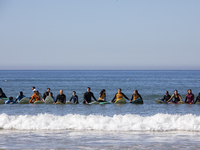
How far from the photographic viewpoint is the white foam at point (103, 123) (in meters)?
12.1

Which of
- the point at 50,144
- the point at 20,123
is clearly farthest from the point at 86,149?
the point at 20,123

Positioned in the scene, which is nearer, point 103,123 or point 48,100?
point 103,123

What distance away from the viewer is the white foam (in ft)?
39.8

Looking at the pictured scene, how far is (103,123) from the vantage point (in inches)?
503

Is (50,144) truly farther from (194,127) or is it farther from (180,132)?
(194,127)

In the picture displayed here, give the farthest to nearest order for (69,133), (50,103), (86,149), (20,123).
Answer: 1. (50,103)
2. (20,123)
3. (69,133)
4. (86,149)

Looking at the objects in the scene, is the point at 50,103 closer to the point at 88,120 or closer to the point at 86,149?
the point at 88,120

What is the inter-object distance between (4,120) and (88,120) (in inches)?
154

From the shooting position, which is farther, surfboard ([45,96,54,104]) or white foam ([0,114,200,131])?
surfboard ([45,96,54,104])

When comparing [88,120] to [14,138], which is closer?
[14,138]

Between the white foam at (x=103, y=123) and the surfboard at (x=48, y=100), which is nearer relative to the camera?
the white foam at (x=103, y=123)

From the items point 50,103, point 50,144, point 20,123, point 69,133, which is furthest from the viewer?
point 50,103

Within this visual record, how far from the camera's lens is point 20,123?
517 inches

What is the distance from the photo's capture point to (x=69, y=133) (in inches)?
451
